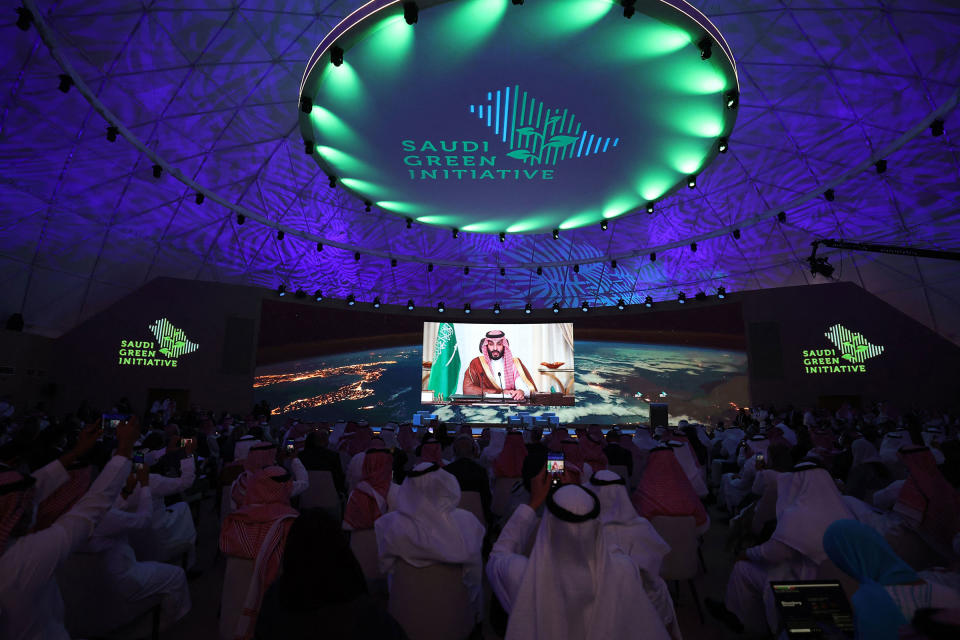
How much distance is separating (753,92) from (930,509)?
11.6 meters

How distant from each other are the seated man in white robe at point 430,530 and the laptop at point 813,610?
2.16 metres

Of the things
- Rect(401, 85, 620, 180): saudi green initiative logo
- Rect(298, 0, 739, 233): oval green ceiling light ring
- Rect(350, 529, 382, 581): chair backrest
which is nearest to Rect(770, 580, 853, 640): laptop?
Rect(350, 529, 382, 581): chair backrest

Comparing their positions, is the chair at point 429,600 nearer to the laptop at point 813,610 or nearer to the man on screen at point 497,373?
the laptop at point 813,610

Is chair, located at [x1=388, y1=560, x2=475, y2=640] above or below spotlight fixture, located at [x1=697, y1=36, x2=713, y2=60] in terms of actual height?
below

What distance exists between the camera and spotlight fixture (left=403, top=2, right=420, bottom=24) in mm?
6582

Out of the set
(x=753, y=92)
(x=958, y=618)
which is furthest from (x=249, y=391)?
(x=958, y=618)

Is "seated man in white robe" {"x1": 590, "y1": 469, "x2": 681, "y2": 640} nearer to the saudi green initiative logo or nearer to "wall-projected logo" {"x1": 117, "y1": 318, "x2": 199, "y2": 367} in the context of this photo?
the saudi green initiative logo

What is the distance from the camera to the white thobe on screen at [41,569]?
9.15ft

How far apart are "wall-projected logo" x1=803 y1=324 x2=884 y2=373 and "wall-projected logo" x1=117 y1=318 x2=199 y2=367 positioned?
1107 inches

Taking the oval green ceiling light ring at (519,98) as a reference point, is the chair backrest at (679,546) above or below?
below

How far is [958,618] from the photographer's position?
5.34 ft

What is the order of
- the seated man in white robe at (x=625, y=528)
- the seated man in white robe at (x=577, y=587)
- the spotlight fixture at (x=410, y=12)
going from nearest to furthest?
the seated man in white robe at (x=577, y=587)
the seated man in white robe at (x=625, y=528)
the spotlight fixture at (x=410, y=12)

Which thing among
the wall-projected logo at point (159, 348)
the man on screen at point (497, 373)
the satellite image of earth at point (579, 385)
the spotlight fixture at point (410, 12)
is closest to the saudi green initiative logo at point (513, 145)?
the spotlight fixture at point (410, 12)

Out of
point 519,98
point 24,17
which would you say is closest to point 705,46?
point 519,98
